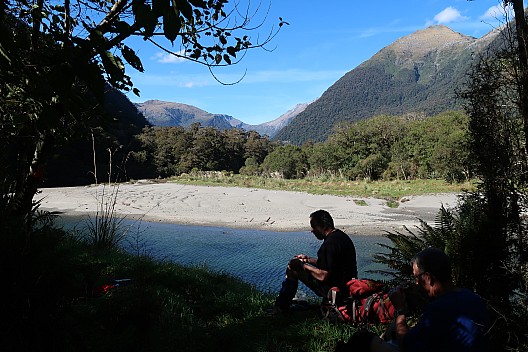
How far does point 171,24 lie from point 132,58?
1.52 ft

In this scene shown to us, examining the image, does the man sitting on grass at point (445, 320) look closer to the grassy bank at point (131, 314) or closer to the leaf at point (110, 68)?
the grassy bank at point (131, 314)

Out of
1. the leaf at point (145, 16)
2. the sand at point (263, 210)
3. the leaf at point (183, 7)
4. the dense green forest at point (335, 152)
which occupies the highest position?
the dense green forest at point (335, 152)

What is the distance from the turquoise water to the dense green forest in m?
18.6

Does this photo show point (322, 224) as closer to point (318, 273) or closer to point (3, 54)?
point (318, 273)

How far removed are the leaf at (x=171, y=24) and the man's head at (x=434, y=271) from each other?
1.83 metres

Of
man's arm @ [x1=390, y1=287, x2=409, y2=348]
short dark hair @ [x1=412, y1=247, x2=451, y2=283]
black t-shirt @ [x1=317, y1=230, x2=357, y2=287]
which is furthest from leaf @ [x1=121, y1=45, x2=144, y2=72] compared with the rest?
black t-shirt @ [x1=317, y1=230, x2=357, y2=287]

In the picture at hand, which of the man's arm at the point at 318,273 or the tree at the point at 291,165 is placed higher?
the tree at the point at 291,165

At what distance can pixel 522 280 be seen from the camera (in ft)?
7.89

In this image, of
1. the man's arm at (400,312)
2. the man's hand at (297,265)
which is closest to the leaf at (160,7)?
the man's arm at (400,312)

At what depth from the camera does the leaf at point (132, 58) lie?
140 cm

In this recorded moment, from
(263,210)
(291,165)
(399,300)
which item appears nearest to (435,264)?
(399,300)

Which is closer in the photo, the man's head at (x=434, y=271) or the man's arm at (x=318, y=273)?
the man's head at (x=434, y=271)

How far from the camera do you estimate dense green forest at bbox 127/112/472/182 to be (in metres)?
38.6

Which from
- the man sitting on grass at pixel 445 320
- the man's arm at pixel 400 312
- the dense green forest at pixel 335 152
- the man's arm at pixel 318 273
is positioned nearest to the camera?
the man sitting on grass at pixel 445 320
